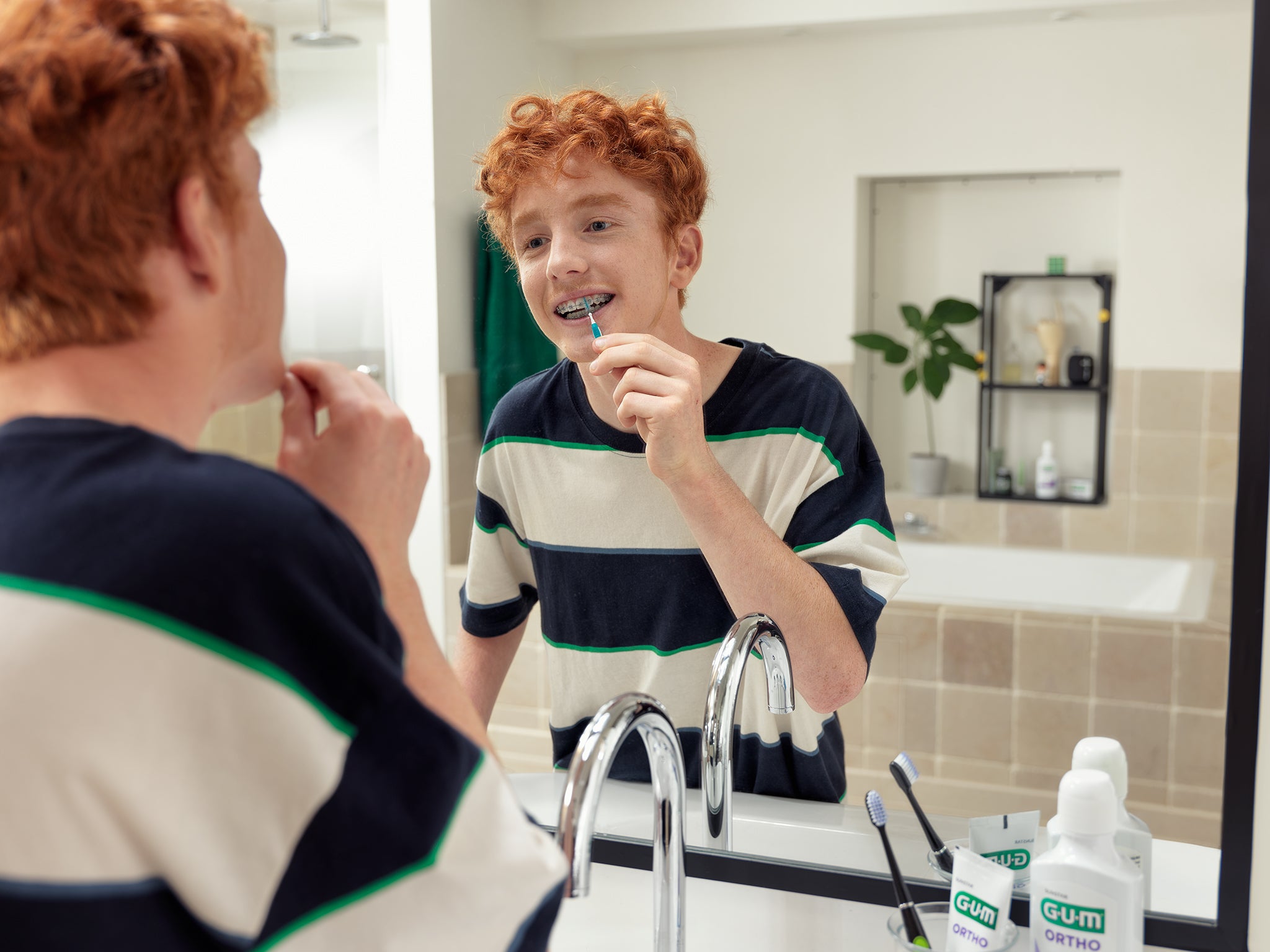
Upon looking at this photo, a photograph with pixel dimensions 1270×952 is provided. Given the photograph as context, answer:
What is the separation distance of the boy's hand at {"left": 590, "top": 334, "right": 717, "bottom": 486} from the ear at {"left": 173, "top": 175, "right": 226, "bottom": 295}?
426 millimetres

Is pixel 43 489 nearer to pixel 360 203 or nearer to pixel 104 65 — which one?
pixel 104 65

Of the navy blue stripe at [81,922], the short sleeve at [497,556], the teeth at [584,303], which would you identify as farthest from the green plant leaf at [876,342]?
the navy blue stripe at [81,922]

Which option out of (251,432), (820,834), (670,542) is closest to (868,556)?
(670,542)

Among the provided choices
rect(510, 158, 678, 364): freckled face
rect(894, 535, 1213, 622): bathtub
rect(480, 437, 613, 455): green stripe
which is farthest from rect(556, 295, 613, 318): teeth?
rect(894, 535, 1213, 622): bathtub

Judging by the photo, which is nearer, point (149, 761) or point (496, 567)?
point (149, 761)

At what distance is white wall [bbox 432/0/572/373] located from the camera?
Result: 0.96 m

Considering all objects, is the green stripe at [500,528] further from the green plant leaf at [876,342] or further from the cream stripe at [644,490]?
the green plant leaf at [876,342]

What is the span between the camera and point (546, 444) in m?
0.98

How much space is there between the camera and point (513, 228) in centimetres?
94

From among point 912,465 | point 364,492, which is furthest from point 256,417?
point 912,465

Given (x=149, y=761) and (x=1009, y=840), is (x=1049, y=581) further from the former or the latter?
(x=149, y=761)

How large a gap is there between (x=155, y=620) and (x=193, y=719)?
4 centimetres

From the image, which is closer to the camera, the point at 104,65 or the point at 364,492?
the point at 104,65

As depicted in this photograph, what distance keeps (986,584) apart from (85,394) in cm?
77
